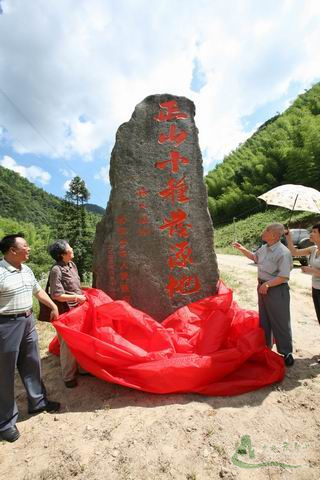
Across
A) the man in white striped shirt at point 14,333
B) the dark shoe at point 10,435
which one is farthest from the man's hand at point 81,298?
the dark shoe at point 10,435

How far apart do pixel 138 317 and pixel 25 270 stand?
45.6 inches

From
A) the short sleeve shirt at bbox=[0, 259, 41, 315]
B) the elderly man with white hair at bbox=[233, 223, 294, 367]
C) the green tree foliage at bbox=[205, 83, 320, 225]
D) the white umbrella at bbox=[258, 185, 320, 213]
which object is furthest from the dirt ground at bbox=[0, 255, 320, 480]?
the green tree foliage at bbox=[205, 83, 320, 225]

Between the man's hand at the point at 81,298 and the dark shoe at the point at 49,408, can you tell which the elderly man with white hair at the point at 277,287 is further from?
the dark shoe at the point at 49,408

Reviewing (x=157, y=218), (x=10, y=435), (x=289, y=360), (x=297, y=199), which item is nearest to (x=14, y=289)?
(x=10, y=435)

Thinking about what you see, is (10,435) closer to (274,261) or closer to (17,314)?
(17,314)

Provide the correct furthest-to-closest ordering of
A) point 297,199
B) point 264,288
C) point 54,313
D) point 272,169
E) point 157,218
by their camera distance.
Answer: point 272,169 < point 157,218 < point 297,199 < point 264,288 < point 54,313

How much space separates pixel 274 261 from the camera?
3.11 metres

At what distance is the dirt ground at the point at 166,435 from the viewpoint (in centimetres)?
193

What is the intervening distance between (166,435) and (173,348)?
2.69ft

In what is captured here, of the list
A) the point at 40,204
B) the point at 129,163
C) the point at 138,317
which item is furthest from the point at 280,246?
the point at 40,204

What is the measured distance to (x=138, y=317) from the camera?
305 centimetres

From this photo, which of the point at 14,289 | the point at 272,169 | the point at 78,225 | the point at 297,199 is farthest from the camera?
the point at 272,169

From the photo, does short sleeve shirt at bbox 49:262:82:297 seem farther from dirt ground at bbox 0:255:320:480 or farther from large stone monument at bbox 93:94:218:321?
dirt ground at bbox 0:255:320:480

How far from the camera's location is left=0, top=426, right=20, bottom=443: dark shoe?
7.48ft
